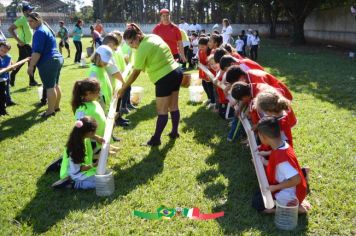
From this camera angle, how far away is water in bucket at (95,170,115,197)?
3.67 m

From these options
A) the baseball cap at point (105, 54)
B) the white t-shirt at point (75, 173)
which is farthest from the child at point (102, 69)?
the white t-shirt at point (75, 173)

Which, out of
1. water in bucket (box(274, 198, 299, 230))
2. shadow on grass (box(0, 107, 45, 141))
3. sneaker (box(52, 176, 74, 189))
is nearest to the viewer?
water in bucket (box(274, 198, 299, 230))

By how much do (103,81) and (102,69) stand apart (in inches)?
7.1

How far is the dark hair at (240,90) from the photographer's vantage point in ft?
13.7

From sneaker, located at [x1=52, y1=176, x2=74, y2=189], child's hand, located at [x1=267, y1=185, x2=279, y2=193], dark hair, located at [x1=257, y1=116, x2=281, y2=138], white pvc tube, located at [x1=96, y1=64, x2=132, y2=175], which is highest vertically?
dark hair, located at [x1=257, y1=116, x2=281, y2=138]

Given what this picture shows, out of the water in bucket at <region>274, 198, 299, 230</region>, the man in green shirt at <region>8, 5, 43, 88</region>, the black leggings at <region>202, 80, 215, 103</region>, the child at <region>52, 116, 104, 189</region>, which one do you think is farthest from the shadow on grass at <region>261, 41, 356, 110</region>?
the man in green shirt at <region>8, 5, 43, 88</region>

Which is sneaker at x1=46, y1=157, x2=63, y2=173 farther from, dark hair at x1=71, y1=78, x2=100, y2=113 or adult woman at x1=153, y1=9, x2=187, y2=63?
adult woman at x1=153, y1=9, x2=187, y2=63

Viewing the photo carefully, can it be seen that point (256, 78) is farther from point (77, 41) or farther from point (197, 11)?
point (197, 11)

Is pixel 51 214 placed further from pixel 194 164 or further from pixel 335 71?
pixel 335 71

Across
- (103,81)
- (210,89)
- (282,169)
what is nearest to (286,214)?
(282,169)

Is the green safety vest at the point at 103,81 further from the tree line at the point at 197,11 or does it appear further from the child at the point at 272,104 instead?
the tree line at the point at 197,11

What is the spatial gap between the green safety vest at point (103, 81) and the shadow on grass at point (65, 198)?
1.24 m

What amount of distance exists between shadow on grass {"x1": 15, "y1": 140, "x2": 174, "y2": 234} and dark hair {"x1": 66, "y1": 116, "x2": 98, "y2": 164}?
0.43 meters

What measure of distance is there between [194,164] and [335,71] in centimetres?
904
